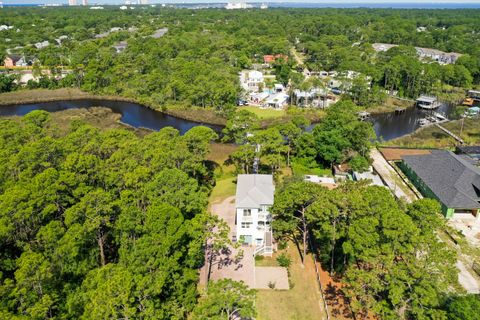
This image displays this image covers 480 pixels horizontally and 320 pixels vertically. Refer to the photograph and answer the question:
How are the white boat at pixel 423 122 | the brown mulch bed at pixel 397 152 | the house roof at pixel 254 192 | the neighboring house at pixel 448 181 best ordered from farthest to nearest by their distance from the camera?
1. the white boat at pixel 423 122
2. the brown mulch bed at pixel 397 152
3. the neighboring house at pixel 448 181
4. the house roof at pixel 254 192

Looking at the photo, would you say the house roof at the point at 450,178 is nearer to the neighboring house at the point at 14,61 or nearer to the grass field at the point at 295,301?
the grass field at the point at 295,301

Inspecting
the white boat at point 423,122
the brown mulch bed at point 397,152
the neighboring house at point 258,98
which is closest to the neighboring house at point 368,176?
the brown mulch bed at point 397,152

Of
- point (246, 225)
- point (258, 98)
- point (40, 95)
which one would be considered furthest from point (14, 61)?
point (246, 225)

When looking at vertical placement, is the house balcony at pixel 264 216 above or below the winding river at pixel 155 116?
above

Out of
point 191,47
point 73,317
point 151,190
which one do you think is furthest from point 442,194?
point 191,47

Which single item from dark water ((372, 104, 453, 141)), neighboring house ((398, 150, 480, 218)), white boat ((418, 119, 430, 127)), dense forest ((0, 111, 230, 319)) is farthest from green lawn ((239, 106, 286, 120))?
dense forest ((0, 111, 230, 319))

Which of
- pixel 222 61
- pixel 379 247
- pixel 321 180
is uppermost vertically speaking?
pixel 222 61

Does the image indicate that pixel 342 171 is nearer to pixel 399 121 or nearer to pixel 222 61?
pixel 399 121
